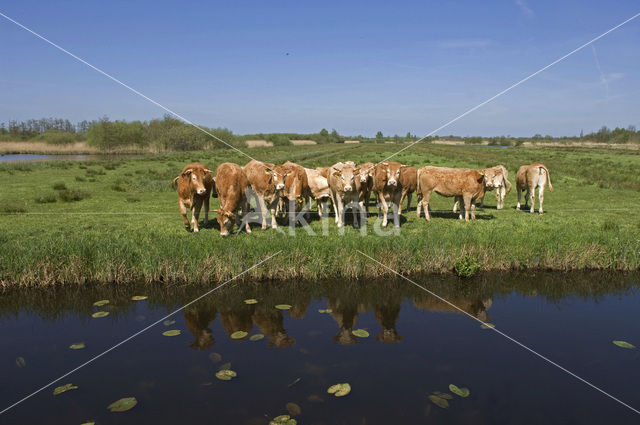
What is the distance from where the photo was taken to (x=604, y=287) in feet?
36.4

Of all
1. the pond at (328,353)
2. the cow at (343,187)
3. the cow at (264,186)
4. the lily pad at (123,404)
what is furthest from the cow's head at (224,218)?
the lily pad at (123,404)

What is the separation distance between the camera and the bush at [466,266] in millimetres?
11359

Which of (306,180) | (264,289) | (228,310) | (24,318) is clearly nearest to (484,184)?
(306,180)

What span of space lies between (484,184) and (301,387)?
13.2 meters

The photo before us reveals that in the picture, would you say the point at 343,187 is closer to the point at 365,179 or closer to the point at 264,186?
the point at 365,179

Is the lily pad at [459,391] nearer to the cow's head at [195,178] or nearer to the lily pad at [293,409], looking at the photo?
the lily pad at [293,409]

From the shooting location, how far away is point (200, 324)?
8.68m

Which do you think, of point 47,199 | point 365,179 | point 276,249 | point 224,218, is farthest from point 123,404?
point 47,199

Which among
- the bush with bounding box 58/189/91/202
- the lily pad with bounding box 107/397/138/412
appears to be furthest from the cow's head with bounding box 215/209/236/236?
the bush with bounding box 58/189/91/202

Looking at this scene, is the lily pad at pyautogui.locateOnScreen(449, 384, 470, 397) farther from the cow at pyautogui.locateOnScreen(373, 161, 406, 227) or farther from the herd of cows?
the cow at pyautogui.locateOnScreen(373, 161, 406, 227)

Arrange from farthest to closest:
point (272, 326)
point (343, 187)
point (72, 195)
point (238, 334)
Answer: point (72, 195) < point (343, 187) < point (272, 326) < point (238, 334)

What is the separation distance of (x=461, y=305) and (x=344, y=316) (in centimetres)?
280

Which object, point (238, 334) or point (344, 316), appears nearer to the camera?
point (238, 334)

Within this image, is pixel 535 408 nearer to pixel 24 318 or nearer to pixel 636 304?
pixel 636 304
